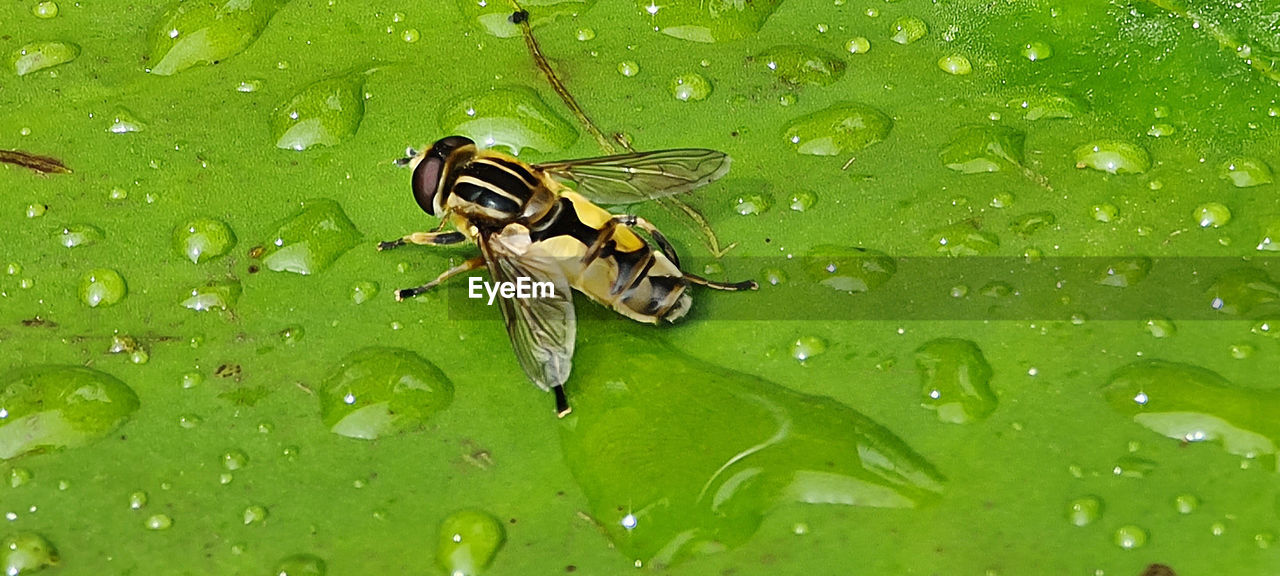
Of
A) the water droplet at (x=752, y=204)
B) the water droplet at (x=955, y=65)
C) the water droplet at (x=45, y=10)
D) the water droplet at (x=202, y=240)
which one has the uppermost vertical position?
the water droplet at (x=955, y=65)

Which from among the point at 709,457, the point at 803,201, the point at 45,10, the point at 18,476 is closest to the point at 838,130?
the point at 803,201

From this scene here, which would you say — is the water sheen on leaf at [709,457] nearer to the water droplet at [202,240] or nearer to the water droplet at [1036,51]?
the water droplet at [202,240]

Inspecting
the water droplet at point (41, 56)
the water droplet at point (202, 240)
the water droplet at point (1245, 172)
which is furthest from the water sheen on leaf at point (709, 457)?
the water droplet at point (41, 56)

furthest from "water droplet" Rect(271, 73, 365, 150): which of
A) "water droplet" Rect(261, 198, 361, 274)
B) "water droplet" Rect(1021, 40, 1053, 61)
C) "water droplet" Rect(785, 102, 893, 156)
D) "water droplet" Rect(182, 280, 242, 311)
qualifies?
"water droplet" Rect(1021, 40, 1053, 61)

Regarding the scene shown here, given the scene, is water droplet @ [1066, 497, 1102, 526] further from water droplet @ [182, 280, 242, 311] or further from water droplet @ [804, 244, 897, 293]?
water droplet @ [182, 280, 242, 311]

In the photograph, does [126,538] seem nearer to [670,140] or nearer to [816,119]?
[670,140]

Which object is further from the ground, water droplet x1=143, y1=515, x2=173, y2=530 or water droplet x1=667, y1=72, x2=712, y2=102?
water droplet x1=667, y1=72, x2=712, y2=102
